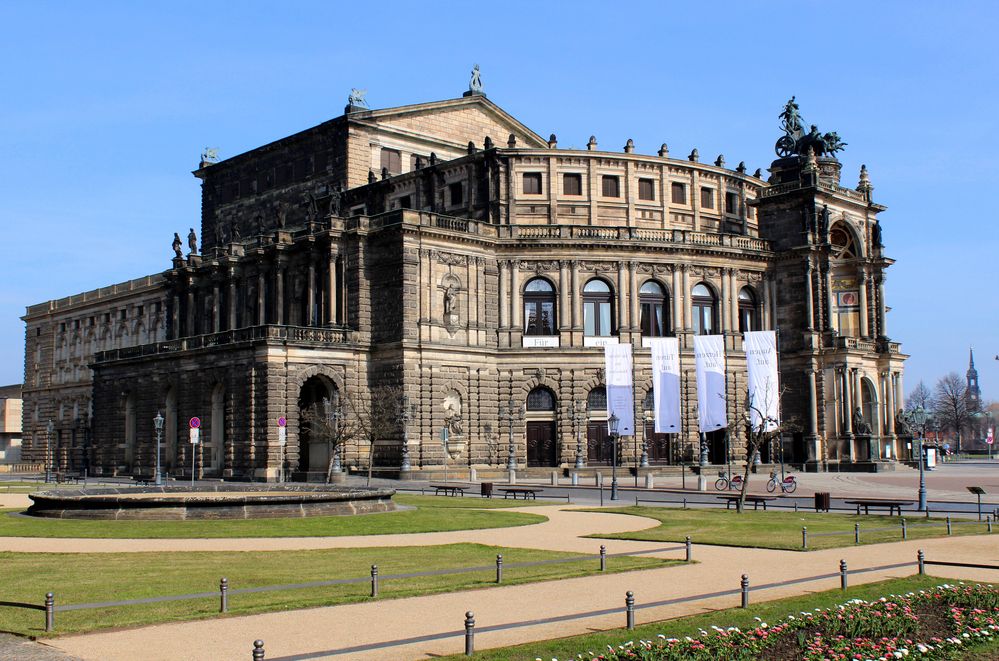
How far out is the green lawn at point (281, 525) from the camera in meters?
33.1

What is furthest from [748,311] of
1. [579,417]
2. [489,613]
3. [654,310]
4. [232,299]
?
[489,613]

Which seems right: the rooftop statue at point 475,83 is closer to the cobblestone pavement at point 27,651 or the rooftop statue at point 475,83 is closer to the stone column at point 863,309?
the stone column at point 863,309

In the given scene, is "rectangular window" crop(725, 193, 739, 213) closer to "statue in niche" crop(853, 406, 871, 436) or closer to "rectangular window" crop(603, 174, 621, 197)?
"rectangular window" crop(603, 174, 621, 197)

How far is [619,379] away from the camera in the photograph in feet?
240

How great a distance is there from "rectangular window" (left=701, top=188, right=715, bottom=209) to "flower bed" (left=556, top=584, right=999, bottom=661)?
2733 inches

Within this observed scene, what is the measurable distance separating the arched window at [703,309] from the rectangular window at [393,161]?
86.6ft

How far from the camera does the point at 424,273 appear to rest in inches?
2928

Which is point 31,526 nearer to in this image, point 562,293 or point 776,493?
point 776,493

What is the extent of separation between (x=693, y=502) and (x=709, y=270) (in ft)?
121

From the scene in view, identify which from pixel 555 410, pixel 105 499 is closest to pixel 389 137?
pixel 555 410

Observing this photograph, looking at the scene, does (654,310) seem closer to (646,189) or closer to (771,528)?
(646,189)

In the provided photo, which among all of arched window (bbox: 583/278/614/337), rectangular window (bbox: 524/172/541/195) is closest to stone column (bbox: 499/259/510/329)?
arched window (bbox: 583/278/614/337)

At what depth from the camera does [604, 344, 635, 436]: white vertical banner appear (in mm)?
73000

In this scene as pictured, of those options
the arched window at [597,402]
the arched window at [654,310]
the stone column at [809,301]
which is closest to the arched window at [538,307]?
the arched window at [597,402]
